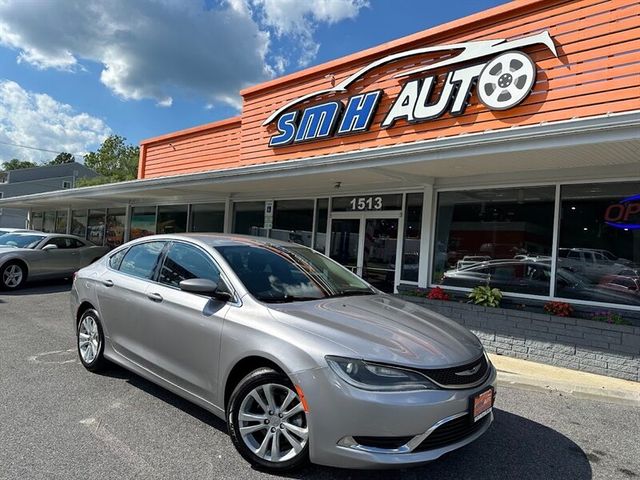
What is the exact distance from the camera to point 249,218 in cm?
1242


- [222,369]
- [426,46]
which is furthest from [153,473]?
[426,46]

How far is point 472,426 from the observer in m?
2.91

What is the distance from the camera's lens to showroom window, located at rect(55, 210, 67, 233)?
2159 centimetres

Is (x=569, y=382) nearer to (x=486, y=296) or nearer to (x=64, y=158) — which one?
(x=486, y=296)

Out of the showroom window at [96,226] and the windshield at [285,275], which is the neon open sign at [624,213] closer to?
the windshield at [285,275]

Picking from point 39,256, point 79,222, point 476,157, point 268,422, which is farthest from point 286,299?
point 79,222

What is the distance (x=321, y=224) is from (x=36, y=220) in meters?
20.9

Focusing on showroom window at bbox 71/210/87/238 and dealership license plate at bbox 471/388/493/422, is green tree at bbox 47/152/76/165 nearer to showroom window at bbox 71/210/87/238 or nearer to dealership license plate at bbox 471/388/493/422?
showroom window at bbox 71/210/87/238

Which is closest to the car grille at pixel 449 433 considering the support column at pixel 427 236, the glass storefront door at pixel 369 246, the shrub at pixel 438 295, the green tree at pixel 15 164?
the shrub at pixel 438 295

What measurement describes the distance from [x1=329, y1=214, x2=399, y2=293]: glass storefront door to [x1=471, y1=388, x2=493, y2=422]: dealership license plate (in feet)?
19.5

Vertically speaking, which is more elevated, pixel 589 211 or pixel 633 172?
pixel 633 172

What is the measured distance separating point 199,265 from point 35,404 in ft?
6.04

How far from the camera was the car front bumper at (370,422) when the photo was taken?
2596 mm

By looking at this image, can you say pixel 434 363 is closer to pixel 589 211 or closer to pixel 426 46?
pixel 589 211
